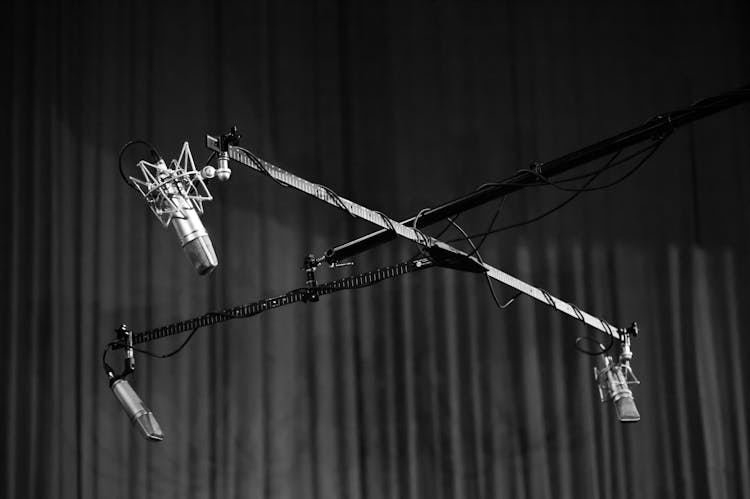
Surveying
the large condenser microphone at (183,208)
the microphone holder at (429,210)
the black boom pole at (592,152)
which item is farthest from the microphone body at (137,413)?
the black boom pole at (592,152)

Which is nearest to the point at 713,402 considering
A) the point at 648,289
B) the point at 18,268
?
the point at 648,289

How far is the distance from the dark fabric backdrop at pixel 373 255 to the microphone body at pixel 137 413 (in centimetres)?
116

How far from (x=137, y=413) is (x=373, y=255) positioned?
185cm

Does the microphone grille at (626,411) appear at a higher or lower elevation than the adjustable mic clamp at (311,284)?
lower

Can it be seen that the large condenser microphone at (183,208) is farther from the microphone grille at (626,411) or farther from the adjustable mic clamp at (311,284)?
the microphone grille at (626,411)

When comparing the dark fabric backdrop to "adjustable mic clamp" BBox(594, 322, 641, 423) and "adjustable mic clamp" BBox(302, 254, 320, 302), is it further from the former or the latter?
"adjustable mic clamp" BBox(302, 254, 320, 302)

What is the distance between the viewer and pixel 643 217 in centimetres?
514

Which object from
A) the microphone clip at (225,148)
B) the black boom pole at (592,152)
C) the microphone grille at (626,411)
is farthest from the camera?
the microphone grille at (626,411)

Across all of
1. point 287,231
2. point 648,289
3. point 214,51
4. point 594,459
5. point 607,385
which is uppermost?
point 214,51

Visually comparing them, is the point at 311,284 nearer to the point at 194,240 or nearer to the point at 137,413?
the point at 194,240

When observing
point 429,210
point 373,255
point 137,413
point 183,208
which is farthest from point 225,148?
point 373,255

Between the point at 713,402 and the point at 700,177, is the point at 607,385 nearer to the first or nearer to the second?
the point at 713,402

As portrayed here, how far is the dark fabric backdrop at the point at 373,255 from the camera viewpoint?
4.54 m

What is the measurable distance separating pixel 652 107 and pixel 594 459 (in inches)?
79.9
